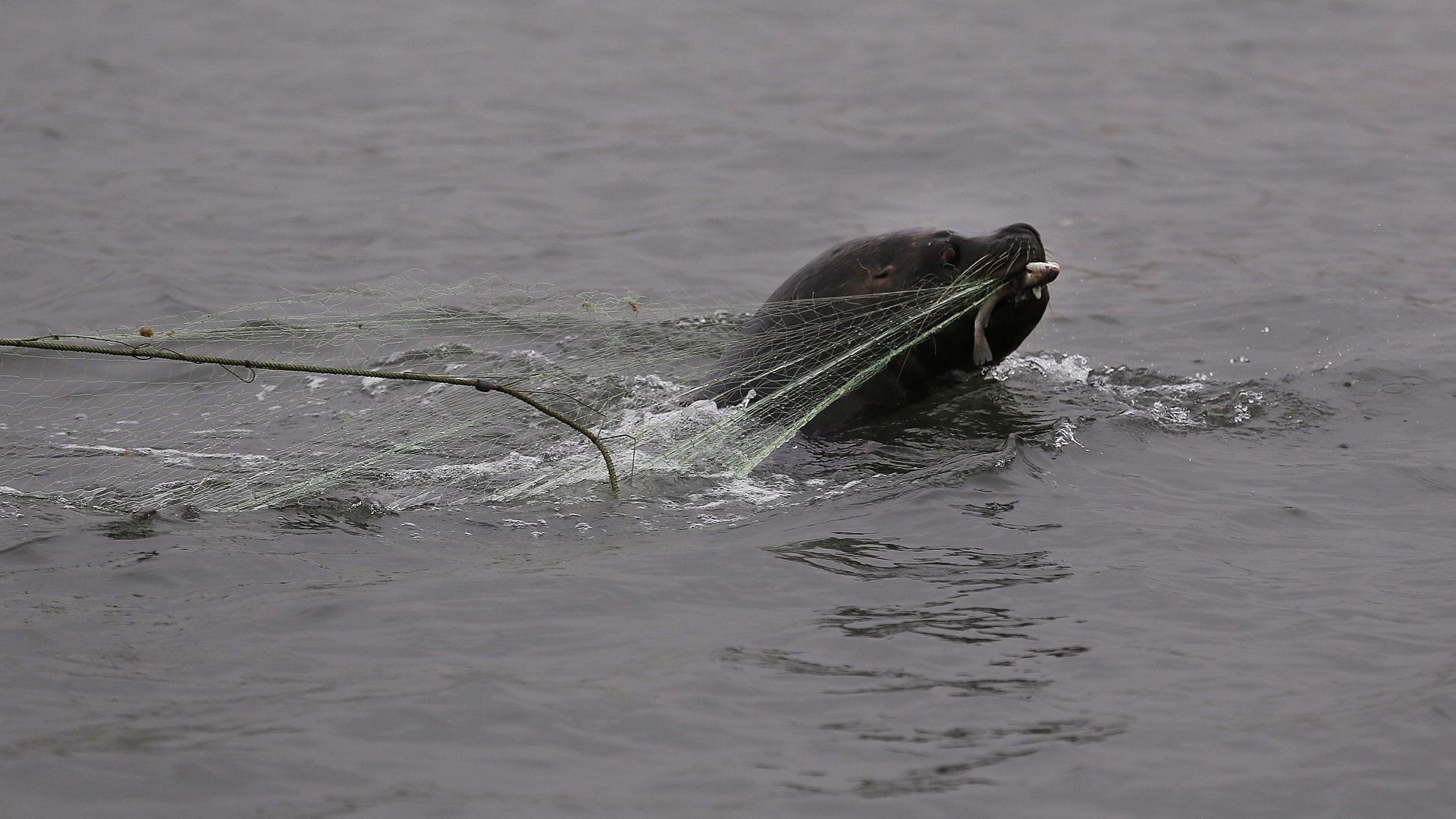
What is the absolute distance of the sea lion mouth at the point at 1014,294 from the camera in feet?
21.5

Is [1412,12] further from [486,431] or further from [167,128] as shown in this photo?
[486,431]

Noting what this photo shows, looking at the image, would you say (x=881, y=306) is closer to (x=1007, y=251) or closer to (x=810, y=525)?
(x=1007, y=251)

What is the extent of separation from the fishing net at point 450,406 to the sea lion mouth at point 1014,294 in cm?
7

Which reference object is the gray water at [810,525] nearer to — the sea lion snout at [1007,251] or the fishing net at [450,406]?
the fishing net at [450,406]

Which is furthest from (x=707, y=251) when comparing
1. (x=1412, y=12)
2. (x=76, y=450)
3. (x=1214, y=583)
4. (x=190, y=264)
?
(x=1412, y=12)

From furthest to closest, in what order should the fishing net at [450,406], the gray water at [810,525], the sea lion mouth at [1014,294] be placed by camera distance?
the sea lion mouth at [1014,294] < the fishing net at [450,406] < the gray water at [810,525]

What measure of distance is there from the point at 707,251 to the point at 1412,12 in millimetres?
10050

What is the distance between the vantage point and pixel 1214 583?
552cm

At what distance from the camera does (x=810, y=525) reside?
19.5ft

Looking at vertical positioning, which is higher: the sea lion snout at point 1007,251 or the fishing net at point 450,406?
the sea lion snout at point 1007,251

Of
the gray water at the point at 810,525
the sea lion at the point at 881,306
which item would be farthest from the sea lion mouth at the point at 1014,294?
the gray water at the point at 810,525

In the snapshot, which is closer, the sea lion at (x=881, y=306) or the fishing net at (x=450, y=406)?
the fishing net at (x=450, y=406)

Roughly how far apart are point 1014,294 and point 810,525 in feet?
4.66

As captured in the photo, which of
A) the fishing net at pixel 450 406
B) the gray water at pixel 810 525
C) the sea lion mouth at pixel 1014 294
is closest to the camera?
the gray water at pixel 810 525
